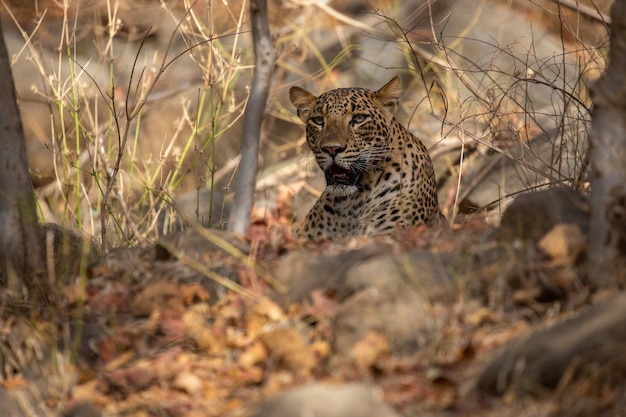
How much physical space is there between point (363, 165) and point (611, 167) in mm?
3589

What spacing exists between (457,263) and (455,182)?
26.2ft

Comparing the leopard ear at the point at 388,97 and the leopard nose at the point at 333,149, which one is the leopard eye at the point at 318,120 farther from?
the leopard ear at the point at 388,97

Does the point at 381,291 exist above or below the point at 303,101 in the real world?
below

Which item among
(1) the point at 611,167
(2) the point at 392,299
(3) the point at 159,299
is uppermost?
(1) the point at 611,167

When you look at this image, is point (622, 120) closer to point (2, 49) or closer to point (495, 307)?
point (495, 307)

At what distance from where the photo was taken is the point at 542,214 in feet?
17.9

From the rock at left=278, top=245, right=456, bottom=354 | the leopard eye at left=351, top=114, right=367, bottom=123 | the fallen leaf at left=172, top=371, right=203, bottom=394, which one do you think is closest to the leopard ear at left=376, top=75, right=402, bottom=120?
the leopard eye at left=351, top=114, right=367, bottom=123

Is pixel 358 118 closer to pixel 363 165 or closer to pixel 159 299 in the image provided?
pixel 363 165

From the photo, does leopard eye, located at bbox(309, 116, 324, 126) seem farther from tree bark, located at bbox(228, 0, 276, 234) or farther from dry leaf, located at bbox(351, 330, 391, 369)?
dry leaf, located at bbox(351, 330, 391, 369)

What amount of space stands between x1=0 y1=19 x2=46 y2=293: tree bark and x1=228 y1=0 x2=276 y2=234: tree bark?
1.39m

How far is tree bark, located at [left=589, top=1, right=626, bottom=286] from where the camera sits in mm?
4922

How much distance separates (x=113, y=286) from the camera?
6023 millimetres

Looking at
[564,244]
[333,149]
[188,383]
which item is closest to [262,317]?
[188,383]

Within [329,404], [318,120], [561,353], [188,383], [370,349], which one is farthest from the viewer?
[318,120]
